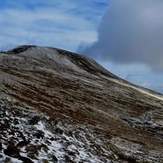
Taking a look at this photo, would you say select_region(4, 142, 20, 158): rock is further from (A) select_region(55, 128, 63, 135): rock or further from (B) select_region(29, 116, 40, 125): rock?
(A) select_region(55, 128, 63, 135): rock

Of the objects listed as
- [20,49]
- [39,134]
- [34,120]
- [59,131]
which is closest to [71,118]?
[59,131]

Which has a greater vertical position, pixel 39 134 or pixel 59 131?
pixel 59 131

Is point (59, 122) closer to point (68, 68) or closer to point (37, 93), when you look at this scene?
point (37, 93)

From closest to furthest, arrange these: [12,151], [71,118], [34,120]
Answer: [12,151] → [34,120] → [71,118]

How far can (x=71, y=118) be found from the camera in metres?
50.4

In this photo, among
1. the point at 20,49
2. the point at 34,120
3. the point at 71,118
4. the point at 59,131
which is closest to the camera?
the point at 59,131

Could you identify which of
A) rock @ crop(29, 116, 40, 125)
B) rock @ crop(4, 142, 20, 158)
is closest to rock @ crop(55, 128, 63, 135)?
rock @ crop(29, 116, 40, 125)

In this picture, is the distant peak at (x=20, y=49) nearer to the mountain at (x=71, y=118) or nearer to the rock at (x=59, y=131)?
the mountain at (x=71, y=118)

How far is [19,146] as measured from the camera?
117ft

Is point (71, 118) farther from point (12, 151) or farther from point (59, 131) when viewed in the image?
point (12, 151)

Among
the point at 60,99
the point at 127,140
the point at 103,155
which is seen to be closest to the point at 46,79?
the point at 60,99

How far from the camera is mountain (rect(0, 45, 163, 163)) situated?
3719cm

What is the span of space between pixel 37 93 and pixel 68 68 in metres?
47.0

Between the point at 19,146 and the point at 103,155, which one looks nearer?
the point at 19,146
